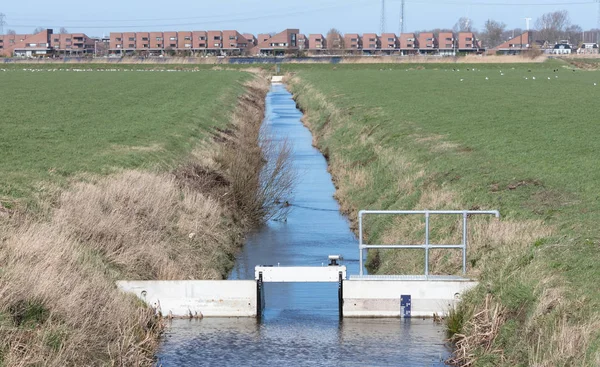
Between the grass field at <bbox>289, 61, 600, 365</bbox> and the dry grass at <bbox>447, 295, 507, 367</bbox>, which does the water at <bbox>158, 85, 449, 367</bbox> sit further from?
the grass field at <bbox>289, 61, 600, 365</bbox>

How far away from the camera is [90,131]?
35.4 m

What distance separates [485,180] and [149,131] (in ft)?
56.2

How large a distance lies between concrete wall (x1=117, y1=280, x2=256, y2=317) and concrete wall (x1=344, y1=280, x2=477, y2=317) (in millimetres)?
1976

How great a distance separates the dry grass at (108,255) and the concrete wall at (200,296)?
534 mm

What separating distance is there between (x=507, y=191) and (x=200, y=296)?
311 inches

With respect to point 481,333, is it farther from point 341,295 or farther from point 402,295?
point 341,295

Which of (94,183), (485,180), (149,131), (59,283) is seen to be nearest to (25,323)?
(59,283)

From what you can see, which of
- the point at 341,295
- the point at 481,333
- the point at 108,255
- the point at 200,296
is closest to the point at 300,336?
the point at 341,295

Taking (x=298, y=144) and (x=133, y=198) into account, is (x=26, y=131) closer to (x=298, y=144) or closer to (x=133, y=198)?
(x=133, y=198)

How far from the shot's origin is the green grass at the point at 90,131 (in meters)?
23.2

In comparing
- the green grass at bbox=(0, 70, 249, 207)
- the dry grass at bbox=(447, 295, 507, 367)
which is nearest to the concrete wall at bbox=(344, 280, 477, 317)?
the dry grass at bbox=(447, 295, 507, 367)

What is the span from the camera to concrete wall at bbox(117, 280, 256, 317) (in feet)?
58.0

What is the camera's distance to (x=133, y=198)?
857 inches

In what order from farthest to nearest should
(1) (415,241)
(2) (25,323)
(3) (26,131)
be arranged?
(3) (26,131) < (1) (415,241) < (2) (25,323)
